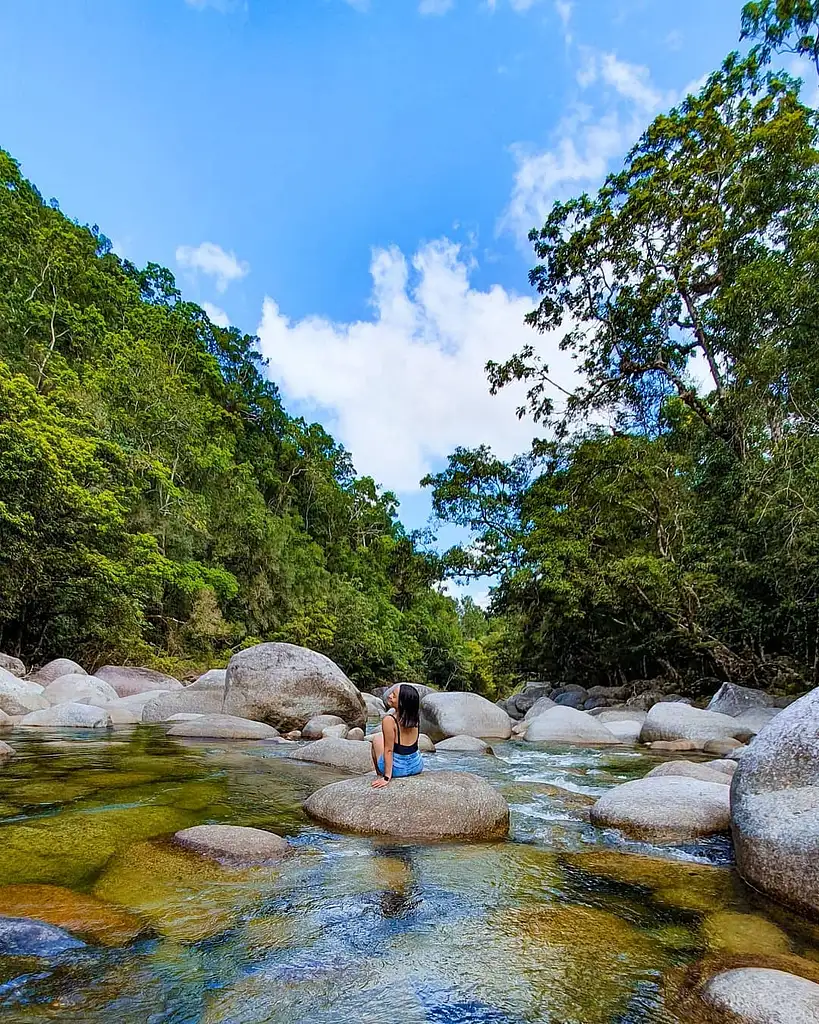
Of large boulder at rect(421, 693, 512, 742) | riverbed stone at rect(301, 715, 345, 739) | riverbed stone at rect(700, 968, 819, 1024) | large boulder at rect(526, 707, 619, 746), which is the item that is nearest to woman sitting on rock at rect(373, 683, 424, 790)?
riverbed stone at rect(700, 968, 819, 1024)

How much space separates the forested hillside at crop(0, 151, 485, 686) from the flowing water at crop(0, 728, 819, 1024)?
11191 mm

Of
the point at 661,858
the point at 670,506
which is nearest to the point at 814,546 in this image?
the point at 670,506

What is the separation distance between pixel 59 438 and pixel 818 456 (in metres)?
16.7

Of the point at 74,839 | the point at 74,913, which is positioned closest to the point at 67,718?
the point at 74,839

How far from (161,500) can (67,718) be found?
13.8m

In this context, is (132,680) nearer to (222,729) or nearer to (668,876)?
(222,729)

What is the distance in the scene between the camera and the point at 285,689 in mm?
10953

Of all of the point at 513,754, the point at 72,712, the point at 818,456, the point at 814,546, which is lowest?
the point at 513,754

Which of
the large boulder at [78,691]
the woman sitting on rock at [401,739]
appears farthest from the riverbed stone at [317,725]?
the woman sitting on rock at [401,739]

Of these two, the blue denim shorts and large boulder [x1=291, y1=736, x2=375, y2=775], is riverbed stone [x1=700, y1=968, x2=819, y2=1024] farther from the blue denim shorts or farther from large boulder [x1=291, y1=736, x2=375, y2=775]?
large boulder [x1=291, y1=736, x2=375, y2=775]

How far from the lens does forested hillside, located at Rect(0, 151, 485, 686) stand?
15008 millimetres

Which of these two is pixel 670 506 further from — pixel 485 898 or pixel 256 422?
pixel 256 422

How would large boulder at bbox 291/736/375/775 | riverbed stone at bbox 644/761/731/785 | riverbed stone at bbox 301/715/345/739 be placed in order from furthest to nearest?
riverbed stone at bbox 301/715/345/739 < large boulder at bbox 291/736/375/775 < riverbed stone at bbox 644/761/731/785

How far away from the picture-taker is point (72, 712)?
32.5 feet
